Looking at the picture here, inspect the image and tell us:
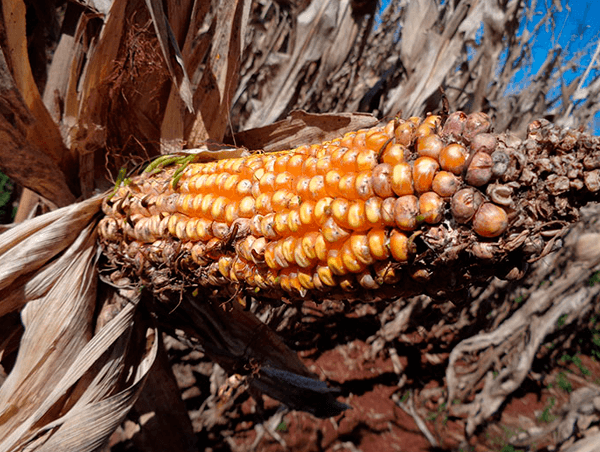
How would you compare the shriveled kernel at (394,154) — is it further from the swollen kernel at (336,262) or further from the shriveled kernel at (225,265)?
the shriveled kernel at (225,265)

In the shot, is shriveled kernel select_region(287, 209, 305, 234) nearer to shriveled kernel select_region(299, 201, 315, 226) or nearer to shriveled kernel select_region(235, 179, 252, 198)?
shriveled kernel select_region(299, 201, 315, 226)

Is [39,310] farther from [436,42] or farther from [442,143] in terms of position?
[436,42]

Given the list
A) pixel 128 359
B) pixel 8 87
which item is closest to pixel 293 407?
pixel 128 359

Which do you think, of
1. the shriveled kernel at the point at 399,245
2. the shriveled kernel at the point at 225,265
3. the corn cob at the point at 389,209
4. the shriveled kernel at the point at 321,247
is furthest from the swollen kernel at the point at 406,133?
the shriveled kernel at the point at 225,265

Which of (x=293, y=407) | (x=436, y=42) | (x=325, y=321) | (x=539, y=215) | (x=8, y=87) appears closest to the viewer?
(x=539, y=215)

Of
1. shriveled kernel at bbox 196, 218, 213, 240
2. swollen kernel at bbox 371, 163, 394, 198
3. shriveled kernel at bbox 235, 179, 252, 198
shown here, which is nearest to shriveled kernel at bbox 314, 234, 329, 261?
swollen kernel at bbox 371, 163, 394, 198
